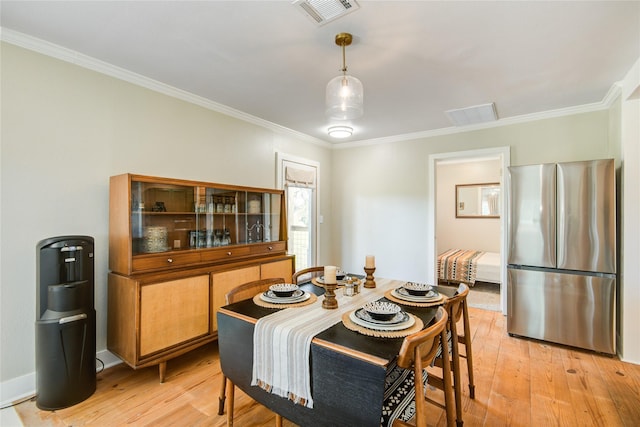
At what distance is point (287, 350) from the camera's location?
138 cm

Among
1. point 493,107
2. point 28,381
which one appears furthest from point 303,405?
point 493,107

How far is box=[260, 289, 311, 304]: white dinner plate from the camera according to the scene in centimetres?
177

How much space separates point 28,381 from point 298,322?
2172 millimetres

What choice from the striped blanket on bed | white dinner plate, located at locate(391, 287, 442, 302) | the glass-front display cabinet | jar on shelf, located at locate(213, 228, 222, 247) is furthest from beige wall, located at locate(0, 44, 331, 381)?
the striped blanket on bed

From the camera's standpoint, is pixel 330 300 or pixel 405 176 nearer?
pixel 330 300

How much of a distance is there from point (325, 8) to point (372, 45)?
520 millimetres

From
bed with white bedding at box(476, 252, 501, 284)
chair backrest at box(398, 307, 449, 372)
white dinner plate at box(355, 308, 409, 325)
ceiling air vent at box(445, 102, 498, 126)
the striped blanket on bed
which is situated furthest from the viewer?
the striped blanket on bed

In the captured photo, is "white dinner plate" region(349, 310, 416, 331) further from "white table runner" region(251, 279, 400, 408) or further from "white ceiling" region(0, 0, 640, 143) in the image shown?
"white ceiling" region(0, 0, 640, 143)

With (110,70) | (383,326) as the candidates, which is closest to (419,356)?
(383,326)

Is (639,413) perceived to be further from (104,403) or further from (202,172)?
(202,172)

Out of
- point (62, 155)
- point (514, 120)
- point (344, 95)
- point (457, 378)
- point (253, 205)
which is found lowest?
point (457, 378)

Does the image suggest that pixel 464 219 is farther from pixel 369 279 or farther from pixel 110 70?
pixel 110 70

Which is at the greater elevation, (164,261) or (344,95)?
(344,95)

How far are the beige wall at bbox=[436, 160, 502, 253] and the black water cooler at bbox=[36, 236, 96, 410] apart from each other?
566cm
